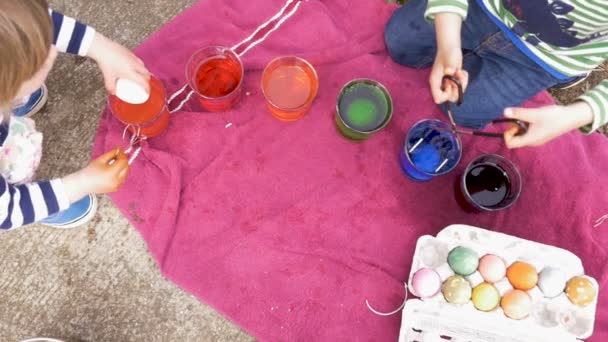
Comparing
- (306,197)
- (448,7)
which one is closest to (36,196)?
(306,197)

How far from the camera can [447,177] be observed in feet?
4.57

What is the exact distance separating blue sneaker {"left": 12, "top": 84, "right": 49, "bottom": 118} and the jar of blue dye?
39.9 inches

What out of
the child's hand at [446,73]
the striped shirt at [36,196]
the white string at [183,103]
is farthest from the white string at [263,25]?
the child's hand at [446,73]

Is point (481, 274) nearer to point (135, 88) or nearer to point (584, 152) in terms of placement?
point (584, 152)

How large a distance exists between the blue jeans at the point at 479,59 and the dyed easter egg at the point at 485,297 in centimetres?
47

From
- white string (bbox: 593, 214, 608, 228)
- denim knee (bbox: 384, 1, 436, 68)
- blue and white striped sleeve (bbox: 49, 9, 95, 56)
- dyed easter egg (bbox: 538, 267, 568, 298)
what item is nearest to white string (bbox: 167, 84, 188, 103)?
blue and white striped sleeve (bbox: 49, 9, 95, 56)

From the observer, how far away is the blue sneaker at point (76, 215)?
4.18ft

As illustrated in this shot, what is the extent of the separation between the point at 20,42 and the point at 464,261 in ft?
3.39

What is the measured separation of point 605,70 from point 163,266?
1.47 metres

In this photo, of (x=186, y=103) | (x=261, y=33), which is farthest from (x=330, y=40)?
(x=186, y=103)

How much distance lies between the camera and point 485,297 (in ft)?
3.83

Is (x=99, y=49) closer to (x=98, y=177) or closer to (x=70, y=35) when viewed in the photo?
(x=70, y=35)

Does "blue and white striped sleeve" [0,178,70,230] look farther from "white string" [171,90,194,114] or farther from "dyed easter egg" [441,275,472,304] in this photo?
"dyed easter egg" [441,275,472,304]

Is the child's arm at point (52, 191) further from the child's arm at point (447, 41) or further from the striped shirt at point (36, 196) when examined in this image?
the child's arm at point (447, 41)
